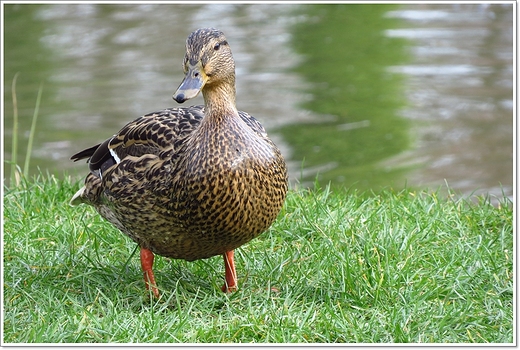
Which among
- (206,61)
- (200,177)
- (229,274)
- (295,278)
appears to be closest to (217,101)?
(206,61)

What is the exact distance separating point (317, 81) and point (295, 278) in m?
6.26

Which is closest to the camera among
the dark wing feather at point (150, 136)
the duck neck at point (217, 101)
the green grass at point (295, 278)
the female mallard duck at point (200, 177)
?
the green grass at point (295, 278)

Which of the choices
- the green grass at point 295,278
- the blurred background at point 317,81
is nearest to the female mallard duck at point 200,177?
the green grass at point 295,278

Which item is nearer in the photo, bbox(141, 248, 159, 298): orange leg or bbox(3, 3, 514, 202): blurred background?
bbox(141, 248, 159, 298): orange leg

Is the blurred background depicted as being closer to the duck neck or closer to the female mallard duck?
the female mallard duck

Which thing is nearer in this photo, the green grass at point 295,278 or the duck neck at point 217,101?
the green grass at point 295,278

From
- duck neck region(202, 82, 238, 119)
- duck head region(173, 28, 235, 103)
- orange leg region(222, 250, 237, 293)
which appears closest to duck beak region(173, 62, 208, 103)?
duck head region(173, 28, 235, 103)

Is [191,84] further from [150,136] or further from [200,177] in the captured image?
[150,136]

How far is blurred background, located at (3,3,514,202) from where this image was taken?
809 cm

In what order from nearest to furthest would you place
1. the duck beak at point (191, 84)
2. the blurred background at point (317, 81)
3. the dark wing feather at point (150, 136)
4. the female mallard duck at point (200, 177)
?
the duck beak at point (191, 84) → the female mallard duck at point (200, 177) → the dark wing feather at point (150, 136) → the blurred background at point (317, 81)

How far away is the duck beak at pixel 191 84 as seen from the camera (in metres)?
3.60

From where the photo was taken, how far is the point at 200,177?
3854 millimetres

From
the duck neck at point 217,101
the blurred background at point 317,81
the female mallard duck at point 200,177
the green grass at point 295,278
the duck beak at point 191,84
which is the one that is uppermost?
the duck beak at point 191,84

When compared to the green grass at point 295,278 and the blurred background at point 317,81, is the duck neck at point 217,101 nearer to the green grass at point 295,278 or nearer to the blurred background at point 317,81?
the green grass at point 295,278
